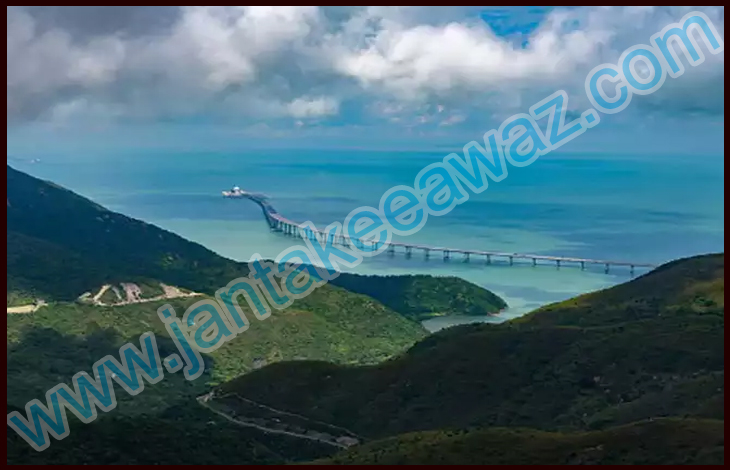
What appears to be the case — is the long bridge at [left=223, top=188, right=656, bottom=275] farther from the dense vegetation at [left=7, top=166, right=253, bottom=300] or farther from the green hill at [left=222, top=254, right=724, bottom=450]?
the green hill at [left=222, top=254, right=724, bottom=450]

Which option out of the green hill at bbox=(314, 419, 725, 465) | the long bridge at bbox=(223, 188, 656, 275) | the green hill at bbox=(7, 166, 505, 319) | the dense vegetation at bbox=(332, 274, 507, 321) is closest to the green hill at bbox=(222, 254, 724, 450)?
the green hill at bbox=(314, 419, 725, 465)

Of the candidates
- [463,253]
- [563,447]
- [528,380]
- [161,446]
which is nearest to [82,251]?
[463,253]

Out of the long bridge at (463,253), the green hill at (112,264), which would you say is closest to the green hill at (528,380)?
the green hill at (112,264)

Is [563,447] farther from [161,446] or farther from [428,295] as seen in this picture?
[428,295]

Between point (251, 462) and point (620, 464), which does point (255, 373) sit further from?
point (620, 464)

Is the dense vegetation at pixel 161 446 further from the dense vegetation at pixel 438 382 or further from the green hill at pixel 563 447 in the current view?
the green hill at pixel 563 447

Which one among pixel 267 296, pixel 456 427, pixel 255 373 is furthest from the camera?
pixel 267 296

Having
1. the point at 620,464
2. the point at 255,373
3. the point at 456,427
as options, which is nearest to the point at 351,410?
the point at 456,427
